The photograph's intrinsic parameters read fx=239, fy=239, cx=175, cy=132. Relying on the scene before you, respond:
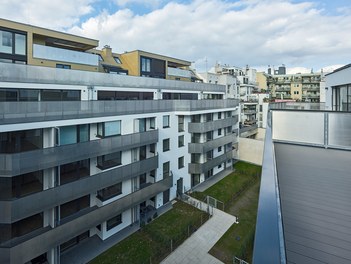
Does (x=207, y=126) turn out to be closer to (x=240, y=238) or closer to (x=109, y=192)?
(x=240, y=238)

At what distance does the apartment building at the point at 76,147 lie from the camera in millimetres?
11484

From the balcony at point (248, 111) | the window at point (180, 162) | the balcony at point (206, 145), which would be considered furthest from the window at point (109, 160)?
the balcony at point (248, 111)

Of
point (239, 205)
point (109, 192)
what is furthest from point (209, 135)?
point (109, 192)

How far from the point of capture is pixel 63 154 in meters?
12.6

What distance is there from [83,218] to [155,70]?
18.8 meters

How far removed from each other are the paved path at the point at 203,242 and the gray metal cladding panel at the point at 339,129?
9.78m

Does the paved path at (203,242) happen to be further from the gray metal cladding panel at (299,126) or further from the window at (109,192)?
the gray metal cladding panel at (299,126)

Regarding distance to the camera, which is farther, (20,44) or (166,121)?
(166,121)

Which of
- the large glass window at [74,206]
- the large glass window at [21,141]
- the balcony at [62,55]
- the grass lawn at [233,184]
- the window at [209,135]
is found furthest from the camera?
the window at [209,135]

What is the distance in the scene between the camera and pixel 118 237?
1620cm

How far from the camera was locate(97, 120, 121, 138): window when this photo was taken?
15384mm

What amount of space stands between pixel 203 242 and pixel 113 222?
6361 mm

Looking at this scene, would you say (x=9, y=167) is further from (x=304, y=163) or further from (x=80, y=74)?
(x=304, y=163)

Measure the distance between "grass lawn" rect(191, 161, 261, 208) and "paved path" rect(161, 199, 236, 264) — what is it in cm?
231
